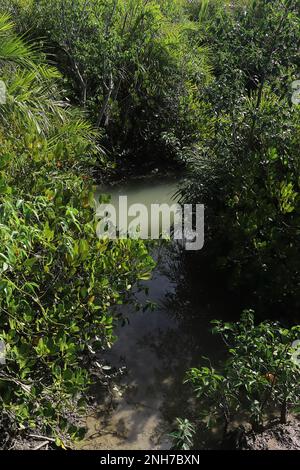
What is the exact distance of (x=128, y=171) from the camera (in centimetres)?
848

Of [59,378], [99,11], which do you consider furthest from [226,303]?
[99,11]

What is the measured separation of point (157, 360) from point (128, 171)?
15.5ft

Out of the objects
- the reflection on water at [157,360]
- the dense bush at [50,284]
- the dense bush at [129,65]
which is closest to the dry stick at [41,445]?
the dense bush at [50,284]

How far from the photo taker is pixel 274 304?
15.4 ft

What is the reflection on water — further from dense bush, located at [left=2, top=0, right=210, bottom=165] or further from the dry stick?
dense bush, located at [left=2, top=0, right=210, bottom=165]

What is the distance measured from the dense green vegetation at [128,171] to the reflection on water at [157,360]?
0.27 meters

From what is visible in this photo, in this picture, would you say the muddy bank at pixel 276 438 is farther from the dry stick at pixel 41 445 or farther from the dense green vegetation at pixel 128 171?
the dry stick at pixel 41 445

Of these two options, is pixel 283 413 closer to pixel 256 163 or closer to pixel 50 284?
pixel 50 284

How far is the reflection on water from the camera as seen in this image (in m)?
3.65

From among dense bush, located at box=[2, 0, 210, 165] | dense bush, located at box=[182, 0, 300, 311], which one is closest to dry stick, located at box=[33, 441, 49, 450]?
dense bush, located at box=[182, 0, 300, 311]

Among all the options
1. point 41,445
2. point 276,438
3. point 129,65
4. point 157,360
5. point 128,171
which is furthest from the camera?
point 128,171

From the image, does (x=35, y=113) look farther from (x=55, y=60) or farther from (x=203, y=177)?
(x=55, y=60)

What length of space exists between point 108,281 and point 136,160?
18.5ft

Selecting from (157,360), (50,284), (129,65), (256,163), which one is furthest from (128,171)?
(50,284)
